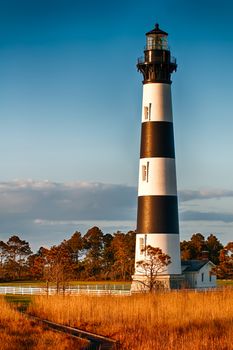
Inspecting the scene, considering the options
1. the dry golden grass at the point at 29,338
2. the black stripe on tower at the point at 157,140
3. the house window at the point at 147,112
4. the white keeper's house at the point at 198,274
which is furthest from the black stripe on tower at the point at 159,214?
the dry golden grass at the point at 29,338

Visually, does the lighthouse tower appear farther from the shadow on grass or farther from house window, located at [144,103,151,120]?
the shadow on grass

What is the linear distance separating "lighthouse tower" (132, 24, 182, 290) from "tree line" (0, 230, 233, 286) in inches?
217

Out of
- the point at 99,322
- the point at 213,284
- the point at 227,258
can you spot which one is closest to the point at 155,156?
the point at 227,258

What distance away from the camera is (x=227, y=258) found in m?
48.0

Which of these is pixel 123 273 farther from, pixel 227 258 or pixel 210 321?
pixel 210 321

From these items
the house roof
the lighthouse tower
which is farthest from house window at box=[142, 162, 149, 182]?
the house roof

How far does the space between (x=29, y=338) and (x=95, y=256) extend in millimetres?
77252

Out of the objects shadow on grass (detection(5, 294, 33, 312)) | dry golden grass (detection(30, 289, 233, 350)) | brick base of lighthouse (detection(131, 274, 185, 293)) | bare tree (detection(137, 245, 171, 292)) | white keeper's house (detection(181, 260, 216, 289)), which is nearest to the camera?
dry golden grass (detection(30, 289, 233, 350))

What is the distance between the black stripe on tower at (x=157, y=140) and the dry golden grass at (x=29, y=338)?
806 inches

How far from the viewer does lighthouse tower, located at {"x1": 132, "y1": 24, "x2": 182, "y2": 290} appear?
4125cm

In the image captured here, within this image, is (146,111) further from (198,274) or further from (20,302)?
(20,302)

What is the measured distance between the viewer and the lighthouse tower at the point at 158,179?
41.2 meters

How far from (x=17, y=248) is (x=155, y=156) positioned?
222 feet

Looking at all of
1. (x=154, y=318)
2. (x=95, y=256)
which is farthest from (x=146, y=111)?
(x=95, y=256)
